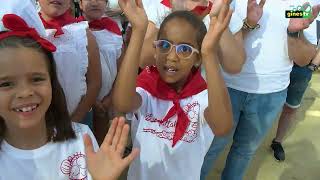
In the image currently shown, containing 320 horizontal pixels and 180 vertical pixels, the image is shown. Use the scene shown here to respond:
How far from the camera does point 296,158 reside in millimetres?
3014

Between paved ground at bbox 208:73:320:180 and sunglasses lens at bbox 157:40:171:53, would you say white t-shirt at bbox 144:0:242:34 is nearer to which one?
sunglasses lens at bbox 157:40:171:53

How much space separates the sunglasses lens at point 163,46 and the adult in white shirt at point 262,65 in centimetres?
54

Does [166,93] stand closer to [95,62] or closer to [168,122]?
[168,122]

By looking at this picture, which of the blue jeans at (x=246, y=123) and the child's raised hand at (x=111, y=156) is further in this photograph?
the blue jeans at (x=246, y=123)

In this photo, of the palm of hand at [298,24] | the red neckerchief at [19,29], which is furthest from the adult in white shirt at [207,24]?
the red neckerchief at [19,29]

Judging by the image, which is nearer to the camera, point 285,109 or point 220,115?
point 220,115

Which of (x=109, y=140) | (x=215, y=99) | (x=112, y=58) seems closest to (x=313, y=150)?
(x=112, y=58)

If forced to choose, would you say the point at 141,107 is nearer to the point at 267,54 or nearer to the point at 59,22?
the point at 59,22

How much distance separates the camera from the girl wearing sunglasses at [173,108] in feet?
4.77

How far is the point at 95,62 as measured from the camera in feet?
5.98

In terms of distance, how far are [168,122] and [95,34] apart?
0.76 meters

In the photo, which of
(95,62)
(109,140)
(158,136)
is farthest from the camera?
(95,62)

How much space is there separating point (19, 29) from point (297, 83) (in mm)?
2186

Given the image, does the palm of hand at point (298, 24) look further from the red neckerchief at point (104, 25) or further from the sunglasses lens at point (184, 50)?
the red neckerchief at point (104, 25)
